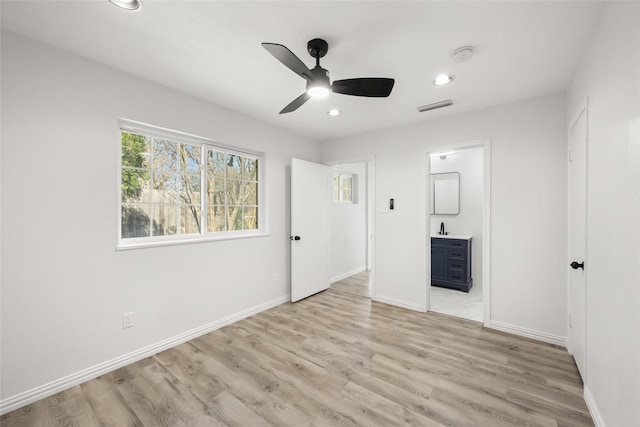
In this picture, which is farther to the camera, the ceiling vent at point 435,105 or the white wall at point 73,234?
the ceiling vent at point 435,105

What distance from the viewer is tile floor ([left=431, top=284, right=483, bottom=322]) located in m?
3.33

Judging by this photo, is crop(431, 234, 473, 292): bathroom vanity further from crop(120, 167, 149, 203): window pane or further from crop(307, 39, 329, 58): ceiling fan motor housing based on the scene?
crop(120, 167, 149, 203): window pane

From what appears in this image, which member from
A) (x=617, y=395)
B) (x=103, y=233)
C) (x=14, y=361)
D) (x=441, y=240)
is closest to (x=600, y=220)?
(x=617, y=395)

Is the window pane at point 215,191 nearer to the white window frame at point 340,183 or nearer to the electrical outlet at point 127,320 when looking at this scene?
the electrical outlet at point 127,320

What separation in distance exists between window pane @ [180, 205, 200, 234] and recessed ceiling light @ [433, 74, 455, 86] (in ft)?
8.86

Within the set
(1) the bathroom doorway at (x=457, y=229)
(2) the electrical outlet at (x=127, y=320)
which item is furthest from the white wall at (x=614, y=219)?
(2) the electrical outlet at (x=127, y=320)

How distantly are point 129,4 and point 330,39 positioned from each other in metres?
1.19

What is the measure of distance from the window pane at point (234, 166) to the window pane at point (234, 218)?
0.40m

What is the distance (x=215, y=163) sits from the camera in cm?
308

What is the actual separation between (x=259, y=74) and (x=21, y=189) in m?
1.87

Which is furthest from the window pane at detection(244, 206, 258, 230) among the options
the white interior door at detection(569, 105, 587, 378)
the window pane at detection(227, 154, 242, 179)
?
the white interior door at detection(569, 105, 587, 378)

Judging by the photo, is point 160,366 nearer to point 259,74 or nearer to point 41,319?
point 41,319

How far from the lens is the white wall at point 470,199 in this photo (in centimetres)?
454

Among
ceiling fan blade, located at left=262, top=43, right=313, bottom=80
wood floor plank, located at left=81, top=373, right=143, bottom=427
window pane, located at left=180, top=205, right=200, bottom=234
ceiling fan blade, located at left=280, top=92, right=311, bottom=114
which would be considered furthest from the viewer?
window pane, located at left=180, top=205, right=200, bottom=234
